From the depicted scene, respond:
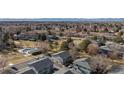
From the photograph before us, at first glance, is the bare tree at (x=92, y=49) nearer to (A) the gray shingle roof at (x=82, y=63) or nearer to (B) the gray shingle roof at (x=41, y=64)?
(A) the gray shingle roof at (x=82, y=63)

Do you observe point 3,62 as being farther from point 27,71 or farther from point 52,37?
point 52,37

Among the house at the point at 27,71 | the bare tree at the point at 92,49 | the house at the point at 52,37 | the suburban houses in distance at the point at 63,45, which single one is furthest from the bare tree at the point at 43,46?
the bare tree at the point at 92,49

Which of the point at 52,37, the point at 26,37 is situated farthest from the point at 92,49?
the point at 26,37

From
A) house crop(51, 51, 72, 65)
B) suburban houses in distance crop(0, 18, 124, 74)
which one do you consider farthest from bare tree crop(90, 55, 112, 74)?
house crop(51, 51, 72, 65)

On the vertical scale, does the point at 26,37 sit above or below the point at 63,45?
above

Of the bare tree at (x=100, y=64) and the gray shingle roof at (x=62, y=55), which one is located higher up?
the gray shingle roof at (x=62, y=55)

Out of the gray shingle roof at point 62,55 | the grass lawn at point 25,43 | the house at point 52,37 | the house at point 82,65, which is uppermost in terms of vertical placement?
the house at point 52,37

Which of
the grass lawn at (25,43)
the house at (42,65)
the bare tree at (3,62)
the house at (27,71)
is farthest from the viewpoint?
the grass lawn at (25,43)
